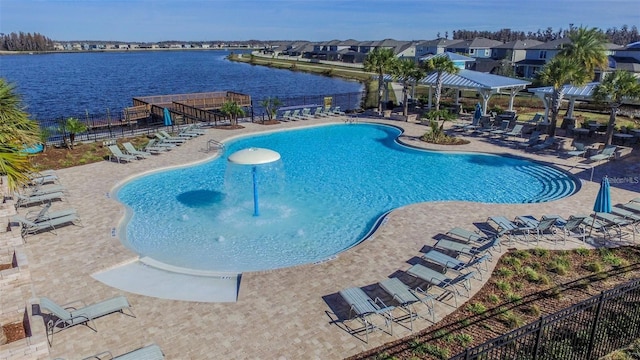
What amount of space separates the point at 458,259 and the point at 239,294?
6.15 meters

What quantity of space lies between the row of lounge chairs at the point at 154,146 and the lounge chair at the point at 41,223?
7972 millimetres

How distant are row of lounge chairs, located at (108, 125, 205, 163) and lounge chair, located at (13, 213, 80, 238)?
26.2 feet

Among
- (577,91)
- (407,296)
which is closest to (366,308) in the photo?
(407,296)

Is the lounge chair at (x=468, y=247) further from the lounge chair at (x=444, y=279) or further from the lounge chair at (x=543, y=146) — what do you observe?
the lounge chair at (x=543, y=146)

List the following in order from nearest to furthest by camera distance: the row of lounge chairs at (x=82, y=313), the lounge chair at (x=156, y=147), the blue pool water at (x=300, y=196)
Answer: the row of lounge chairs at (x=82, y=313) < the blue pool water at (x=300, y=196) < the lounge chair at (x=156, y=147)

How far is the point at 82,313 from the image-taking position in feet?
28.5

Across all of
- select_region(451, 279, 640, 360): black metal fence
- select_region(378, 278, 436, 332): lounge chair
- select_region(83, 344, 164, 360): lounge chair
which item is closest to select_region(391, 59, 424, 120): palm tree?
select_region(378, 278, 436, 332): lounge chair

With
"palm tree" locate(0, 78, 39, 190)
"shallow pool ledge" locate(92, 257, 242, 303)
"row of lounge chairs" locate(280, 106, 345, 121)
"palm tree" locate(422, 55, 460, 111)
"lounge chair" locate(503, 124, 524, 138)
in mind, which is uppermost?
"palm tree" locate(422, 55, 460, 111)

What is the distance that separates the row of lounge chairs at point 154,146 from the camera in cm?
2144

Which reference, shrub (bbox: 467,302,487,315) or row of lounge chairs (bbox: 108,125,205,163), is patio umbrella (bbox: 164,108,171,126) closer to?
row of lounge chairs (bbox: 108,125,205,163)

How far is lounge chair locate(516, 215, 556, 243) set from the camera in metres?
12.9

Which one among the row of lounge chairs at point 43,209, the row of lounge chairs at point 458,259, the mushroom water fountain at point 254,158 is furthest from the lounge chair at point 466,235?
the row of lounge chairs at point 43,209

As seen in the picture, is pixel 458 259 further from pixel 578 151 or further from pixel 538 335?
pixel 578 151

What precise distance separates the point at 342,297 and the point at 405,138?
1838 cm
